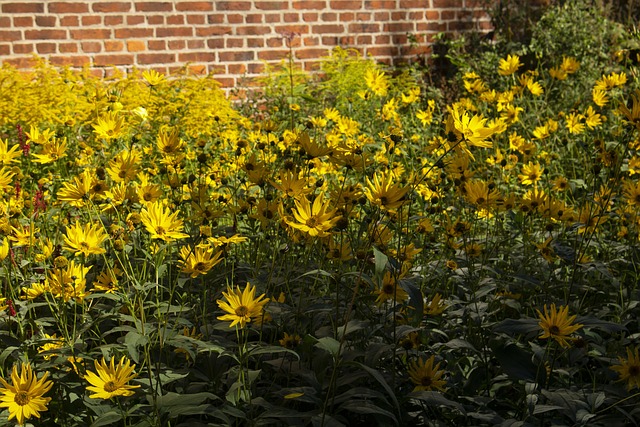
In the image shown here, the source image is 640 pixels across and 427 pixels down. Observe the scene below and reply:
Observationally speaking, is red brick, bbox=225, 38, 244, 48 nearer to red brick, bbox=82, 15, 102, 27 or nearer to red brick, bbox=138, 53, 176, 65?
red brick, bbox=138, 53, 176, 65

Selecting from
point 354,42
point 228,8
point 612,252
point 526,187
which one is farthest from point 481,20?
point 612,252

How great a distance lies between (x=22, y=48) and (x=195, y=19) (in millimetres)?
1195

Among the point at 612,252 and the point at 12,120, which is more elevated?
the point at 12,120

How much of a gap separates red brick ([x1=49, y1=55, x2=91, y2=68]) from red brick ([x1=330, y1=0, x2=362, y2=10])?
73.5 inches

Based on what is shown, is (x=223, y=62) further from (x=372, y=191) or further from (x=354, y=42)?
(x=372, y=191)

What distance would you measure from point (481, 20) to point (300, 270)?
5.24m

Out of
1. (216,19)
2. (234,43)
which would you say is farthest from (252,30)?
(216,19)

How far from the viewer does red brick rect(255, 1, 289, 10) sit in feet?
20.7

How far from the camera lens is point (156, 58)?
606 cm

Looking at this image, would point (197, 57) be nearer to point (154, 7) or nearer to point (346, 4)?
point (154, 7)

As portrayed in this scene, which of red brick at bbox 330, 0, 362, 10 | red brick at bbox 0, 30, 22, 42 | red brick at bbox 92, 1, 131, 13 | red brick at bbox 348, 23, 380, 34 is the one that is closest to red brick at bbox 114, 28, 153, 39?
red brick at bbox 92, 1, 131, 13

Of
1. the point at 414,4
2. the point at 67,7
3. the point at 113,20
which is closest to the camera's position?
the point at 67,7

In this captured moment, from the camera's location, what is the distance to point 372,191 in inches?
71.4

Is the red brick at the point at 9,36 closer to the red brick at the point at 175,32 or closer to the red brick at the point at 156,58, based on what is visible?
the red brick at the point at 156,58
